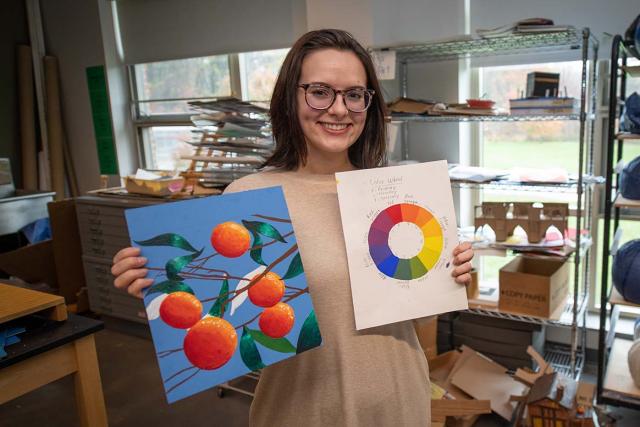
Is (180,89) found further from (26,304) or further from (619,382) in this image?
(619,382)

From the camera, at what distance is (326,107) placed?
102 cm

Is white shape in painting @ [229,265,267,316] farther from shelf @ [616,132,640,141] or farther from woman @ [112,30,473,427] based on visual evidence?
shelf @ [616,132,640,141]

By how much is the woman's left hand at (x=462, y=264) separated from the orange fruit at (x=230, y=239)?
0.46 meters

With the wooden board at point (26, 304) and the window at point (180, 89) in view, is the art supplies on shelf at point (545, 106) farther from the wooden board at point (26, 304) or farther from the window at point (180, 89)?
the wooden board at point (26, 304)

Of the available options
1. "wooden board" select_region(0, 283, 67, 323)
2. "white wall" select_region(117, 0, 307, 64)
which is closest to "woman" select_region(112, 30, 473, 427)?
"wooden board" select_region(0, 283, 67, 323)

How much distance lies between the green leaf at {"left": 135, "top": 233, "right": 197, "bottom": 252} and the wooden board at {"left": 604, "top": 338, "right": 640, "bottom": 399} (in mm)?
1989

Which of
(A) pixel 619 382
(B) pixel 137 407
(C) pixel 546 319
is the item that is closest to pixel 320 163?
(C) pixel 546 319

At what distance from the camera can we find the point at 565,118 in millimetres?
2096

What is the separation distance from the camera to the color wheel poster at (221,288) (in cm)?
90

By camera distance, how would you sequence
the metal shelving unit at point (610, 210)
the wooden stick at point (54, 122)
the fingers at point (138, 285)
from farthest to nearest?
1. the wooden stick at point (54, 122)
2. the metal shelving unit at point (610, 210)
3. the fingers at point (138, 285)

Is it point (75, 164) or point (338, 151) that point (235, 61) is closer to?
point (75, 164)

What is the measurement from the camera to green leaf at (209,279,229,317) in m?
0.93

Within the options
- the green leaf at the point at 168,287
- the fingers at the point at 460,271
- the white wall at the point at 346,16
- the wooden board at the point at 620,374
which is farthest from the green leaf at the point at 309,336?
the white wall at the point at 346,16

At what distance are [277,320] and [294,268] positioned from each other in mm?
107
